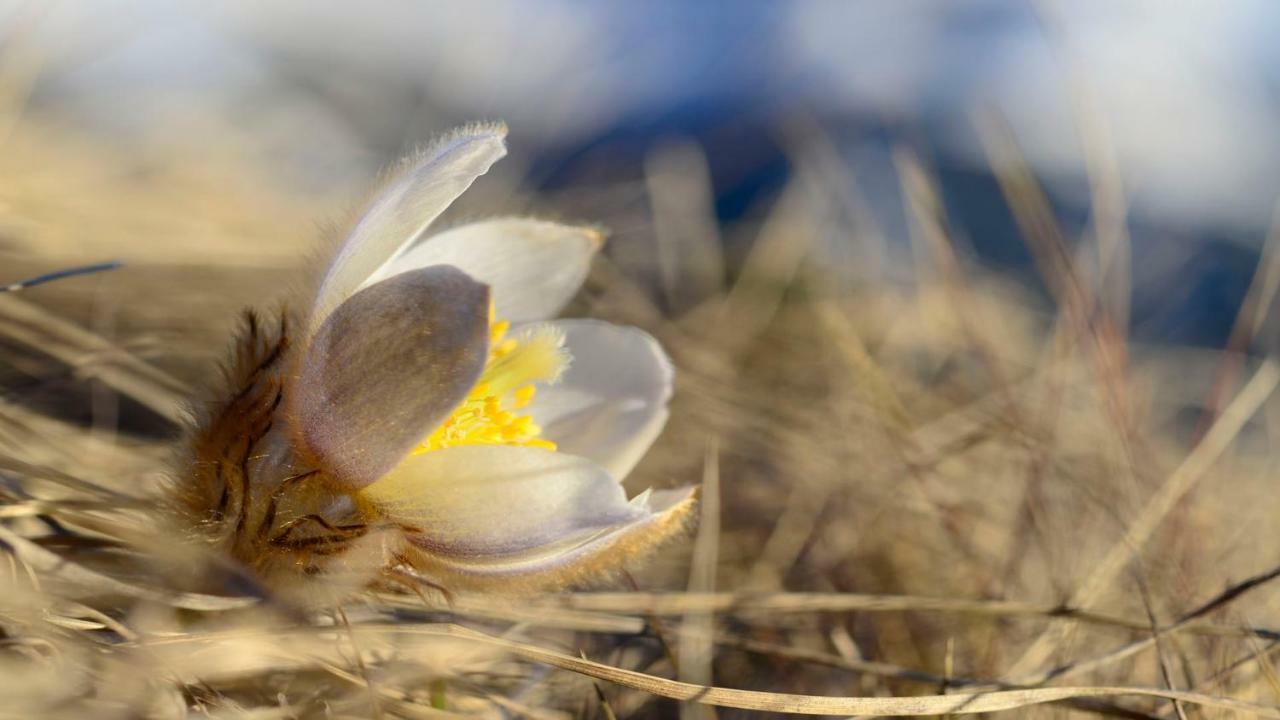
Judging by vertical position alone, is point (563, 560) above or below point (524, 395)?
below

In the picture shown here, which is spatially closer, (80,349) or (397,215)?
(397,215)

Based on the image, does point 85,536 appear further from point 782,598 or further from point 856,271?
point 856,271

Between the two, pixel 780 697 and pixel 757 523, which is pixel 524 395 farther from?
pixel 757 523

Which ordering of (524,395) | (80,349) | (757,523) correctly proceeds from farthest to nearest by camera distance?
1. (757,523)
2. (80,349)
3. (524,395)

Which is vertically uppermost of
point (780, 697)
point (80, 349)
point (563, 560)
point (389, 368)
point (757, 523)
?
point (80, 349)

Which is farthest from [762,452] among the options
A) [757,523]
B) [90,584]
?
[90,584]

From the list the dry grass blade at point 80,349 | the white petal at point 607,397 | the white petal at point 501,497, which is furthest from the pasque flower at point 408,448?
the dry grass blade at point 80,349

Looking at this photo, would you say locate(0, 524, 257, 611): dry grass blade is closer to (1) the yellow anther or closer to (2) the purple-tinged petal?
(2) the purple-tinged petal
